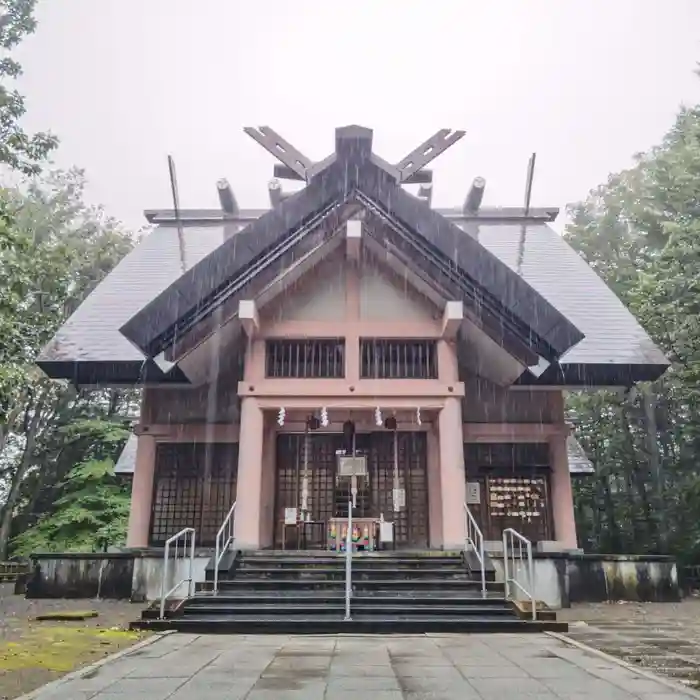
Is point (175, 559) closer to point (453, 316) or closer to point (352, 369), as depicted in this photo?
point (352, 369)

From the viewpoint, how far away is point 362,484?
10930 millimetres

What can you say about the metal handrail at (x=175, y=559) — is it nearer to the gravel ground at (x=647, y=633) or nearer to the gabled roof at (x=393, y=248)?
the gabled roof at (x=393, y=248)

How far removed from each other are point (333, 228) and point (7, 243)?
4.68m

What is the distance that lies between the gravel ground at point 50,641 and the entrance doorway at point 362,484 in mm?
3244

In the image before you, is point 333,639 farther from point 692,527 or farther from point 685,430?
point 692,527

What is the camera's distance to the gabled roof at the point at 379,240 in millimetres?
8797

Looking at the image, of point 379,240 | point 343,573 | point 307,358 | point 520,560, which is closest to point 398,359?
point 307,358

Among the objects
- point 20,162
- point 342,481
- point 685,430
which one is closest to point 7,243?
point 20,162

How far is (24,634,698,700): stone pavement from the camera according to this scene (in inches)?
143

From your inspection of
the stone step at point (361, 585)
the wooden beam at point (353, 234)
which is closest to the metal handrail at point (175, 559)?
the stone step at point (361, 585)

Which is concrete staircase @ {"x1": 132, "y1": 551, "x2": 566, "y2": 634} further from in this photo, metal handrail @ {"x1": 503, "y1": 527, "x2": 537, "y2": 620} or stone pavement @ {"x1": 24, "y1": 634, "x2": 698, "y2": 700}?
stone pavement @ {"x1": 24, "y1": 634, "x2": 698, "y2": 700}

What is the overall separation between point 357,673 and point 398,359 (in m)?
6.36

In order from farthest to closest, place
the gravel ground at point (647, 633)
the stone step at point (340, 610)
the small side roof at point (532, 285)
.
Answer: the small side roof at point (532, 285) < the stone step at point (340, 610) < the gravel ground at point (647, 633)

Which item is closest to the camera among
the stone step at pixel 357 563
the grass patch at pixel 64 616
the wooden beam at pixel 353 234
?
the grass patch at pixel 64 616
